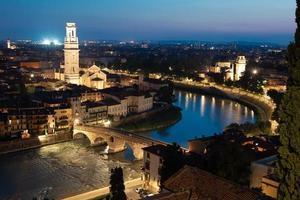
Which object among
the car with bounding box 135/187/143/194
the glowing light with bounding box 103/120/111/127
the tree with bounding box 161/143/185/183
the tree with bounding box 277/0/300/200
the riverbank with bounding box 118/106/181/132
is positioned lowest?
the riverbank with bounding box 118/106/181/132

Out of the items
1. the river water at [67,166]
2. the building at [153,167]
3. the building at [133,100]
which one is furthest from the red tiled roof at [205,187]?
the building at [133,100]

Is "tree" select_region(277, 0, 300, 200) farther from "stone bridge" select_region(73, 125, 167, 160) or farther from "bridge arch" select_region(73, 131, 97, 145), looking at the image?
"bridge arch" select_region(73, 131, 97, 145)

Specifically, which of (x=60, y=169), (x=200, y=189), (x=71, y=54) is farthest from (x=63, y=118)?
(x=200, y=189)

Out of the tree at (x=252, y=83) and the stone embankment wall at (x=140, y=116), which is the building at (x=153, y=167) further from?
the tree at (x=252, y=83)

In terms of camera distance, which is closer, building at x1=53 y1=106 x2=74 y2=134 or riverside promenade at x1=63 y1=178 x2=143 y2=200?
riverside promenade at x1=63 y1=178 x2=143 y2=200

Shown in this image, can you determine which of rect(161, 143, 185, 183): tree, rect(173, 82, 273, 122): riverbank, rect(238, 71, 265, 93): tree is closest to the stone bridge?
rect(161, 143, 185, 183): tree

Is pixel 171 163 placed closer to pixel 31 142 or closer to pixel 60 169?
pixel 60 169
